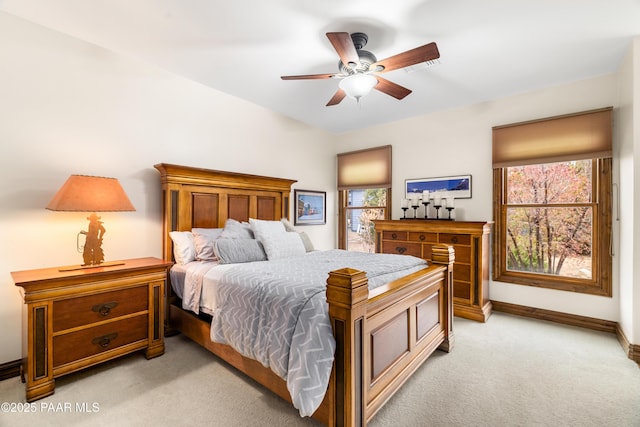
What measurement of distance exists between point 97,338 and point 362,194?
4.06m

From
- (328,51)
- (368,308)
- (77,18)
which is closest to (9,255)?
(77,18)

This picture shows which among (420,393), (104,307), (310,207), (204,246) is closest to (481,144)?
(310,207)

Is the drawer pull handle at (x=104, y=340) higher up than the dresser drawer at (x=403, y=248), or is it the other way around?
the dresser drawer at (x=403, y=248)

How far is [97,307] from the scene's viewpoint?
85.3 inches

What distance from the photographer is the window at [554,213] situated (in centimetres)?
306

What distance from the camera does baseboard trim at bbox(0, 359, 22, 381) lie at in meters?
2.14

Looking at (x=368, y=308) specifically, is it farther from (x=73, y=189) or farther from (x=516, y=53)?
(x=516, y=53)

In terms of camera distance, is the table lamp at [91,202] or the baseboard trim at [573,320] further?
the baseboard trim at [573,320]

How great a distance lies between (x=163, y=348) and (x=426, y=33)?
348 cm

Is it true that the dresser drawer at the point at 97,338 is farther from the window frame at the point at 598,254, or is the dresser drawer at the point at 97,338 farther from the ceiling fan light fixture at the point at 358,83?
the window frame at the point at 598,254

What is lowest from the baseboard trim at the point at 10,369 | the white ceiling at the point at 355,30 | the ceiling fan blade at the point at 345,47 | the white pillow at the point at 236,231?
the baseboard trim at the point at 10,369

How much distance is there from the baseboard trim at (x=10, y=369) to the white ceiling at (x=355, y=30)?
2.67 m

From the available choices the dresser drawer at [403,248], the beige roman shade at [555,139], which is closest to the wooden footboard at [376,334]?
the dresser drawer at [403,248]

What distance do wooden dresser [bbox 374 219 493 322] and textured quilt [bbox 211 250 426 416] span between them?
1.32 metres
